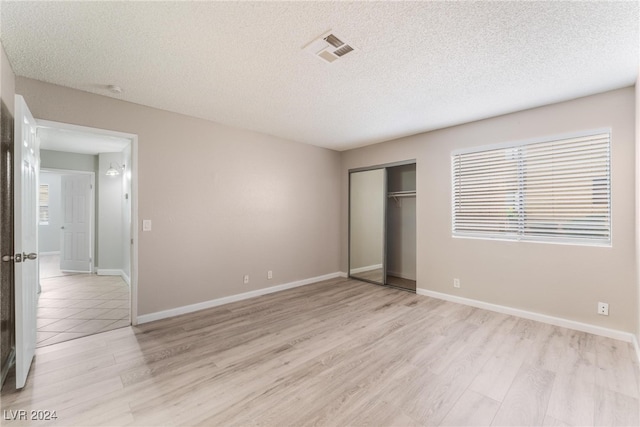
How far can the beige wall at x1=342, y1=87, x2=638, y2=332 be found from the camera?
2.82m

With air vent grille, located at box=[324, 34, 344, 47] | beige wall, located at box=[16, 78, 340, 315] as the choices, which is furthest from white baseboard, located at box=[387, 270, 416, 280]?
air vent grille, located at box=[324, 34, 344, 47]

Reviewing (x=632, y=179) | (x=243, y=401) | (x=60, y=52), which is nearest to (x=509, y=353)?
(x=632, y=179)

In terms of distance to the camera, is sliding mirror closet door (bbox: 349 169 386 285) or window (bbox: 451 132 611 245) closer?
window (bbox: 451 132 611 245)

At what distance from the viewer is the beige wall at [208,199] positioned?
3.19 meters

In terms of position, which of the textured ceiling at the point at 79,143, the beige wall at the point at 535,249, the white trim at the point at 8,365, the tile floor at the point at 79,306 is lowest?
the tile floor at the point at 79,306

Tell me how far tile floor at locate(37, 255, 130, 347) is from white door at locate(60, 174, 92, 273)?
327mm

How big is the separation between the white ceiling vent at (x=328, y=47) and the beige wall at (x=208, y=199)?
2203 mm

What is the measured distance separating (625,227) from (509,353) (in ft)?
5.90

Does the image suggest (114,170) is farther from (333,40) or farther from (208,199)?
(333,40)

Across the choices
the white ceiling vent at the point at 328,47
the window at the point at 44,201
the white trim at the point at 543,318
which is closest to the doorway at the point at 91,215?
the window at the point at 44,201

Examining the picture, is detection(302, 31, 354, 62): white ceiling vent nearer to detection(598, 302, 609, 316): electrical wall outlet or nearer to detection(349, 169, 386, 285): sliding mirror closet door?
detection(349, 169, 386, 285): sliding mirror closet door

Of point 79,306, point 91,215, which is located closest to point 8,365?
point 79,306

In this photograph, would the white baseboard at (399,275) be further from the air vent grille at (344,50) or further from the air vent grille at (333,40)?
the air vent grille at (333,40)

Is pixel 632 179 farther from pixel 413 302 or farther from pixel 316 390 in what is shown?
pixel 316 390
